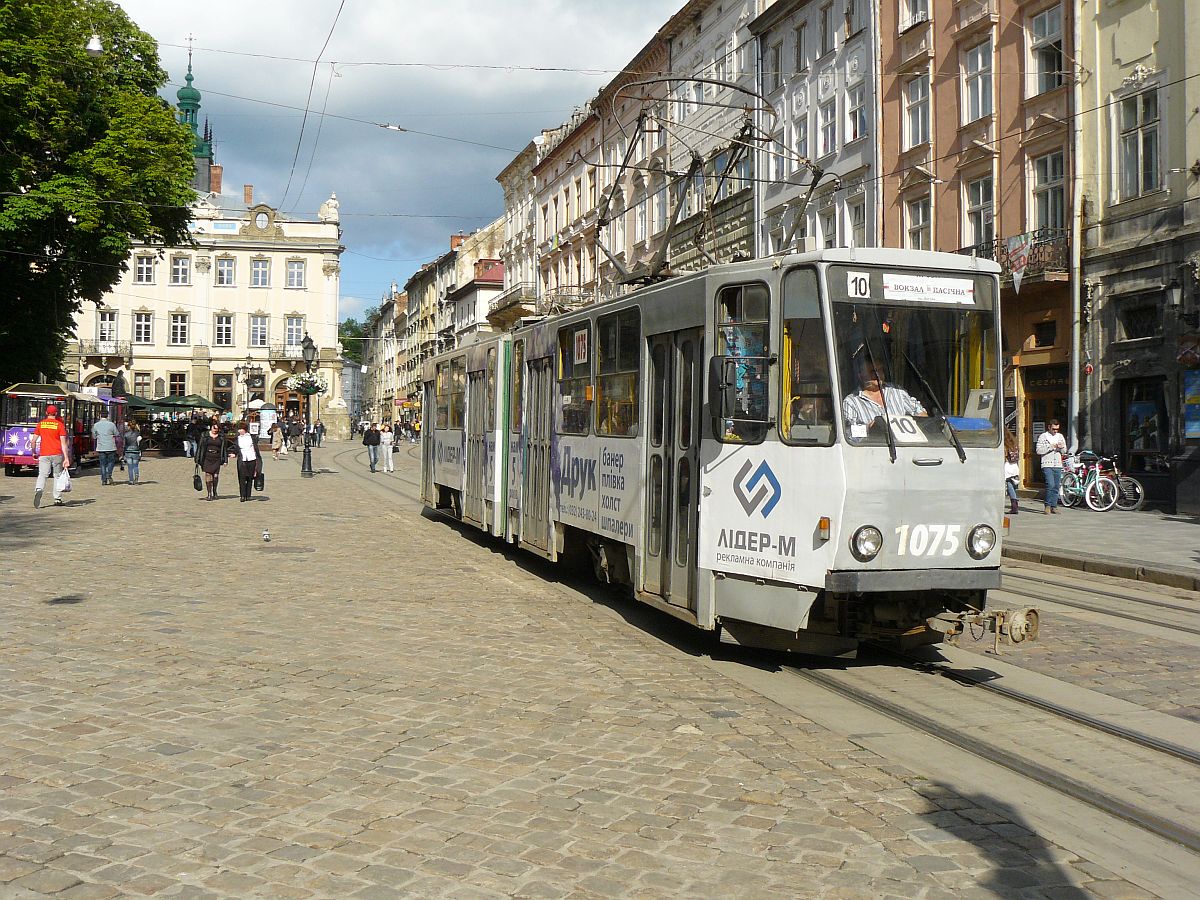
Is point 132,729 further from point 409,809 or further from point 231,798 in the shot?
point 409,809

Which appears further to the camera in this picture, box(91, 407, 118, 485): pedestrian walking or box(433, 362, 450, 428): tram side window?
box(91, 407, 118, 485): pedestrian walking

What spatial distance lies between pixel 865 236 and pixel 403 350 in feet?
287

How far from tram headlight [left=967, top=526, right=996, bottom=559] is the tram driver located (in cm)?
87

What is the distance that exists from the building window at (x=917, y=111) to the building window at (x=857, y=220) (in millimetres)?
2539

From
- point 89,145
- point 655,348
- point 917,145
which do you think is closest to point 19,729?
point 655,348

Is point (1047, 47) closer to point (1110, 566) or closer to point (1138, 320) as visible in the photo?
point (1138, 320)

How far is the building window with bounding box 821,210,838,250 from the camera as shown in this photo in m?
33.1

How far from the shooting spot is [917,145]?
2897 centimetres

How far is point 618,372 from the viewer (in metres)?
10.4

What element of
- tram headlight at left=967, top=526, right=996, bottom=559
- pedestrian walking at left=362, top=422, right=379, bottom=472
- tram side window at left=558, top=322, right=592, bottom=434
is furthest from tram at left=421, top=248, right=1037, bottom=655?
pedestrian walking at left=362, top=422, right=379, bottom=472

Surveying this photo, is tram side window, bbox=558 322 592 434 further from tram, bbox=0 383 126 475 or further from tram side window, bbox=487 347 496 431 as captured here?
tram, bbox=0 383 126 475

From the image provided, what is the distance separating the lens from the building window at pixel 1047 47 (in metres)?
24.6

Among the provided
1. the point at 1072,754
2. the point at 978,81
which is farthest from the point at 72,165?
the point at 1072,754

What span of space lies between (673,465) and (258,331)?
73941 mm
